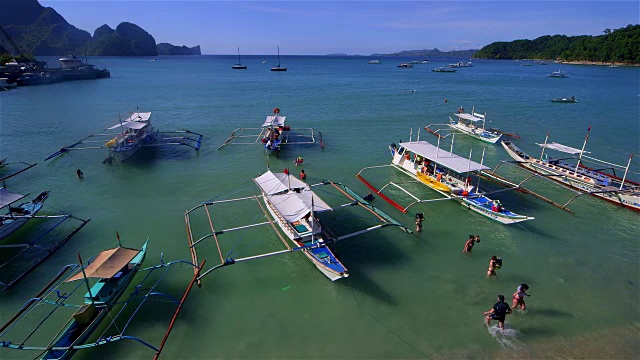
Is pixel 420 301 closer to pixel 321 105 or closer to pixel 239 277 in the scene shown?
pixel 239 277

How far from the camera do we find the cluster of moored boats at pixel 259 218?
14430mm

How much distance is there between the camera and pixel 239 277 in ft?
59.4

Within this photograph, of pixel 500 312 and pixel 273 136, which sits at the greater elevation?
pixel 273 136

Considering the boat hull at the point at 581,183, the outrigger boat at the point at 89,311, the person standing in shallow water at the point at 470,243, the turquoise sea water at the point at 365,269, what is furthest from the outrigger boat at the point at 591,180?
the outrigger boat at the point at 89,311

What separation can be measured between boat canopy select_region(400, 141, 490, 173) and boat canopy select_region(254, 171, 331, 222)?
434 inches

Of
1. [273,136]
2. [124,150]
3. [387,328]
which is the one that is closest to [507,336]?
[387,328]

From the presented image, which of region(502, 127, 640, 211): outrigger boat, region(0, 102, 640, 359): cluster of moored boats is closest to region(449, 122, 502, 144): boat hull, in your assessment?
region(0, 102, 640, 359): cluster of moored boats

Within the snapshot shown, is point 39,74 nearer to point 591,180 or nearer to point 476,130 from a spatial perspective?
point 476,130

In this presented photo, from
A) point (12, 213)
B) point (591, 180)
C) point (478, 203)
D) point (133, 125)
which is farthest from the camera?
point (133, 125)

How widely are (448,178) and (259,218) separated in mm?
14959

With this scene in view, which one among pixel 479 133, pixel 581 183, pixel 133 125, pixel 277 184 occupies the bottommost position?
pixel 581 183

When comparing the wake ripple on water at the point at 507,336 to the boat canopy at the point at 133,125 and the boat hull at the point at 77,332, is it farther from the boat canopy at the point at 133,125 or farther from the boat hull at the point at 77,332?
the boat canopy at the point at 133,125

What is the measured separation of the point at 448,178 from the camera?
2692 cm

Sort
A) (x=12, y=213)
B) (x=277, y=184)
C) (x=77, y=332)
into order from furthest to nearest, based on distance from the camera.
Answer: (x=12, y=213)
(x=277, y=184)
(x=77, y=332)
